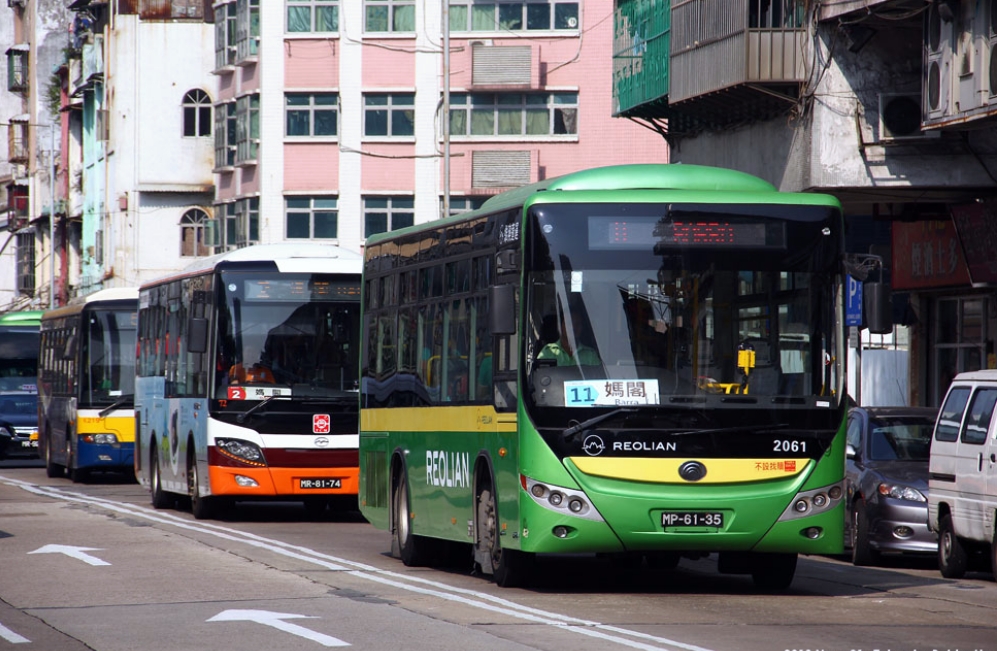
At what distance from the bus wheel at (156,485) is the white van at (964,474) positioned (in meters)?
12.0

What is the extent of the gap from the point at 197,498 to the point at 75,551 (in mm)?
5910

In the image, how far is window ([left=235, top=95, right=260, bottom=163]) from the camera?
193ft

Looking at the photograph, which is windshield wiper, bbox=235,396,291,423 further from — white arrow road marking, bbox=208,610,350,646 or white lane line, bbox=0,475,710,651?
white arrow road marking, bbox=208,610,350,646

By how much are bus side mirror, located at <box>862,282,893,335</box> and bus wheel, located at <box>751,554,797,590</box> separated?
1.95m

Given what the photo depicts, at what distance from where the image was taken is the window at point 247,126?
193 feet

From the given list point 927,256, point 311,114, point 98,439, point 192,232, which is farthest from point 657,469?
point 192,232

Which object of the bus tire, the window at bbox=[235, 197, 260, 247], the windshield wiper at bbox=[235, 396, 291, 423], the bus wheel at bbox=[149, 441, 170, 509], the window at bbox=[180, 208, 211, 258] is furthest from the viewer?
the window at bbox=[180, 208, 211, 258]

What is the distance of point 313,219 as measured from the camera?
58500 mm

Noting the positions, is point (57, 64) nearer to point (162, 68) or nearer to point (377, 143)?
point (162, 68)

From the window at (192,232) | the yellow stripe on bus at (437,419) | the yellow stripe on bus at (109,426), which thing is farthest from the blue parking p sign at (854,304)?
the window at (192,232)

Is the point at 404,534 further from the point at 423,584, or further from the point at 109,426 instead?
the point at 109,426

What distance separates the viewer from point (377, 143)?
5819 cm

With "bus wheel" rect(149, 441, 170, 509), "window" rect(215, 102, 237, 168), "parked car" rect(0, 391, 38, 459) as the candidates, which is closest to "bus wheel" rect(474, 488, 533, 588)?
"bus wheel" rect(149, 441, 170, 509)

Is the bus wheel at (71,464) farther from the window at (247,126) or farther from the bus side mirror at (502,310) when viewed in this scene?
the window at (247,126)
